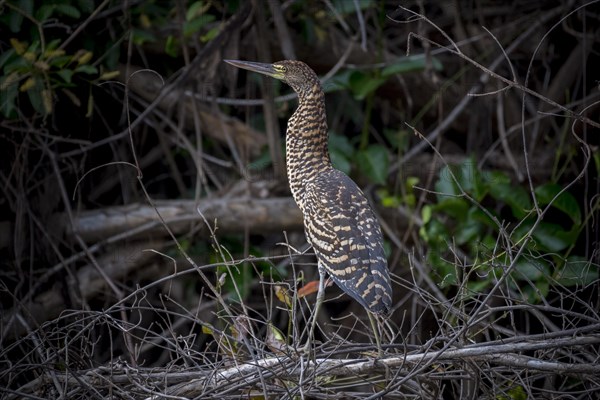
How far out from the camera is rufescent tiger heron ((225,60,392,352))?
287 centimetres

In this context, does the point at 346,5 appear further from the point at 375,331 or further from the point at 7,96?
the point at 375,331

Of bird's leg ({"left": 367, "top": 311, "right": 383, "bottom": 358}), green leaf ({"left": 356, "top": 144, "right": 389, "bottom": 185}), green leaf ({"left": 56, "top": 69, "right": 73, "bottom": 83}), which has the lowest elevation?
green leaf ({"left": 356, "top": 144, "right": 389, "bottom": 185})

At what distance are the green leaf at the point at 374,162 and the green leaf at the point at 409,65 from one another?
1.32 ft

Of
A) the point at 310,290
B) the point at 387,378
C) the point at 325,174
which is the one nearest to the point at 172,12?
the point at 325,174

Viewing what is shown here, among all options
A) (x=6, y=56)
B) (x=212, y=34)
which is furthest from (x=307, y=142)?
(x=6, y=56)

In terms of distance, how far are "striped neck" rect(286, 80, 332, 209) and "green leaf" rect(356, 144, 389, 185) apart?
4.68 ft

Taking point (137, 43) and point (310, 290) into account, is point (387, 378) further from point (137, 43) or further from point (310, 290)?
point (137, 43)

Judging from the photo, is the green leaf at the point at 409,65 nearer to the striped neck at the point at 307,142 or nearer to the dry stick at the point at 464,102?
the dry stick at the point at 464,102

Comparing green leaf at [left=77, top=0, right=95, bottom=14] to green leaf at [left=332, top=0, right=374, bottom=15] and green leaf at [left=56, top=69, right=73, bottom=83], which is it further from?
green leaf at [left=332, top=0, right=374, bottom=15]

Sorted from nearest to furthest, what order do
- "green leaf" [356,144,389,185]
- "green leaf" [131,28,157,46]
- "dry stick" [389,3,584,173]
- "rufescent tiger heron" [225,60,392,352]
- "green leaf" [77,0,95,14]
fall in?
"rufescent tiger heron" [225,60,392,352] < "green leaf" [77,0,95,14] < "green leaf" [131,28,157,46] < "green leaf" [356,144,389,185] < "dry stick" [389,3,584,173]

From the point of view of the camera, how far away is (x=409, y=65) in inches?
185

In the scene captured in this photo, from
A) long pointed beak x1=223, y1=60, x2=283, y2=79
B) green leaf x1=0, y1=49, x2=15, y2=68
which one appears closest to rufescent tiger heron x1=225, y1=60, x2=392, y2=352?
long pointed beak x1=223, y1=60, x2=283, y2=79

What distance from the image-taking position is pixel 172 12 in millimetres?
4641

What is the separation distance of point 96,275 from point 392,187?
1673mm
